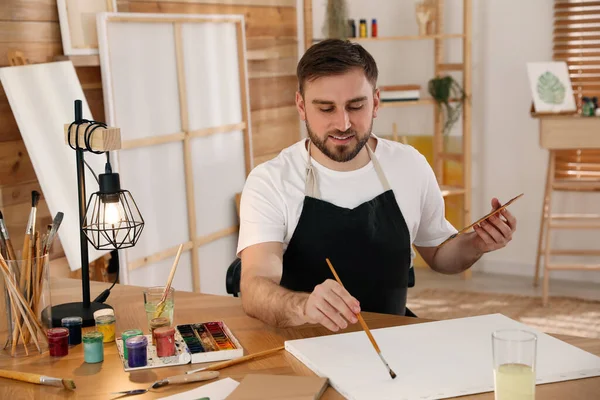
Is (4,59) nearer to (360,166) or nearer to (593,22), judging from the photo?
(360,166)

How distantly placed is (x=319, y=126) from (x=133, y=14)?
5.82 feet

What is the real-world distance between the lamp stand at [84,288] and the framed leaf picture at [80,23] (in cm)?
148

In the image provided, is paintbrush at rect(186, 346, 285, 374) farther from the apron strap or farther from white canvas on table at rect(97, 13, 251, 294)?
white canvas on table at rect(97, 13, 251, 294)

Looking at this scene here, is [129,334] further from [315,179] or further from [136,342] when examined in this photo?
[315,179]

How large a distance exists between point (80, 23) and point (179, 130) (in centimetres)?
83

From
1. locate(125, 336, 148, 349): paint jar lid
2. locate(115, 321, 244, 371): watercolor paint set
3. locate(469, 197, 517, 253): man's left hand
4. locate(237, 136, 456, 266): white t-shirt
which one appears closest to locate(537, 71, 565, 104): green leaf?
locate(237, 136, 456, 266): white t-shirt

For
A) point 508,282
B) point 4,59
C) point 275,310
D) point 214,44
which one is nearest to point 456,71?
point 508,282

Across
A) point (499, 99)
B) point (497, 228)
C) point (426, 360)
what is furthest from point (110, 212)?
point (499, 99)

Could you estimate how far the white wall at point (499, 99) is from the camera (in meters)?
5.33

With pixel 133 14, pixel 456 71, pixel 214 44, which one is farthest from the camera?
pixel 456 71

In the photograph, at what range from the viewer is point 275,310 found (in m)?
1.94

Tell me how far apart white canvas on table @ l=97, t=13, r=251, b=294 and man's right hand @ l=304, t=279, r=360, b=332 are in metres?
2.08

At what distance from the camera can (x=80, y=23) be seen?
3500 mm

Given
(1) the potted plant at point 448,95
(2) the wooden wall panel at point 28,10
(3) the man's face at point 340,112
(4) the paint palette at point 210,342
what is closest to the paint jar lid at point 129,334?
(4) the paint palette at point 210,342
